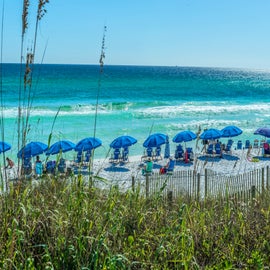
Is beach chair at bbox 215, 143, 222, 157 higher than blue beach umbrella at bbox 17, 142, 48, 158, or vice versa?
blue beach umbrella at bbox 17, 142, 48, 158

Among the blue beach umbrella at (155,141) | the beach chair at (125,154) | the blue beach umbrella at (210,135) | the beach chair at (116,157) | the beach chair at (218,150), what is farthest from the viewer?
the blue beach umbrella at (210,135)

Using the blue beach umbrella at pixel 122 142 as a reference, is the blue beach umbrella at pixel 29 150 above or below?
above

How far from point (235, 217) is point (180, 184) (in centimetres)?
563

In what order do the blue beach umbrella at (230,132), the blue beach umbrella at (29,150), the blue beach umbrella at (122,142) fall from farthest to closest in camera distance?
the blue beach umbrella at (230,132) → the blue beach umbrella at (122,142) → the blue beach umbrella at (29,150)

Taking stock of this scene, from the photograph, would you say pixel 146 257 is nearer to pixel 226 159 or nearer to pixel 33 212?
pixel 33 212

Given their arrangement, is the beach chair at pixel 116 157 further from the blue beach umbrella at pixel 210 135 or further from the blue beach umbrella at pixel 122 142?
the blue beach umbrella at pixel 210 135

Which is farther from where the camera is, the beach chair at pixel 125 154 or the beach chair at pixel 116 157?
the beach chair at pixel 125 154

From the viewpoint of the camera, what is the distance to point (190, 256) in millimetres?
2221

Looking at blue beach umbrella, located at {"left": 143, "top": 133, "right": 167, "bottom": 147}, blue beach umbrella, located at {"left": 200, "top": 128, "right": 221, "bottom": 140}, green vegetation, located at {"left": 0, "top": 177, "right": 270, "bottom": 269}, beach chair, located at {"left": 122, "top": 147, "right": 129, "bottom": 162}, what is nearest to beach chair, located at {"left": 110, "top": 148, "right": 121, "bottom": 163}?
beach chair, located at {"left": 122, "top": 147, "right": 129, "bottom": 162}

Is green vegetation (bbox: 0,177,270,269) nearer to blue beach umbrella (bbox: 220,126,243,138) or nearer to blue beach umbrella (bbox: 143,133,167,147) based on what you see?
blue beach umbrella (bbox: 143,133,167,147)

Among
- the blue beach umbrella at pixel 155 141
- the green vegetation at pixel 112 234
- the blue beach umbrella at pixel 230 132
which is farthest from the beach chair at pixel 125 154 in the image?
the green vegetation at pixel 112 234

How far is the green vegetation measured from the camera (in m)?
2.16

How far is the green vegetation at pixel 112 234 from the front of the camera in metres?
2.16

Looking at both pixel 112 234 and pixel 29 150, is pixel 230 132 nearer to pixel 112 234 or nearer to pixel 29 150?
pixel 29 150
